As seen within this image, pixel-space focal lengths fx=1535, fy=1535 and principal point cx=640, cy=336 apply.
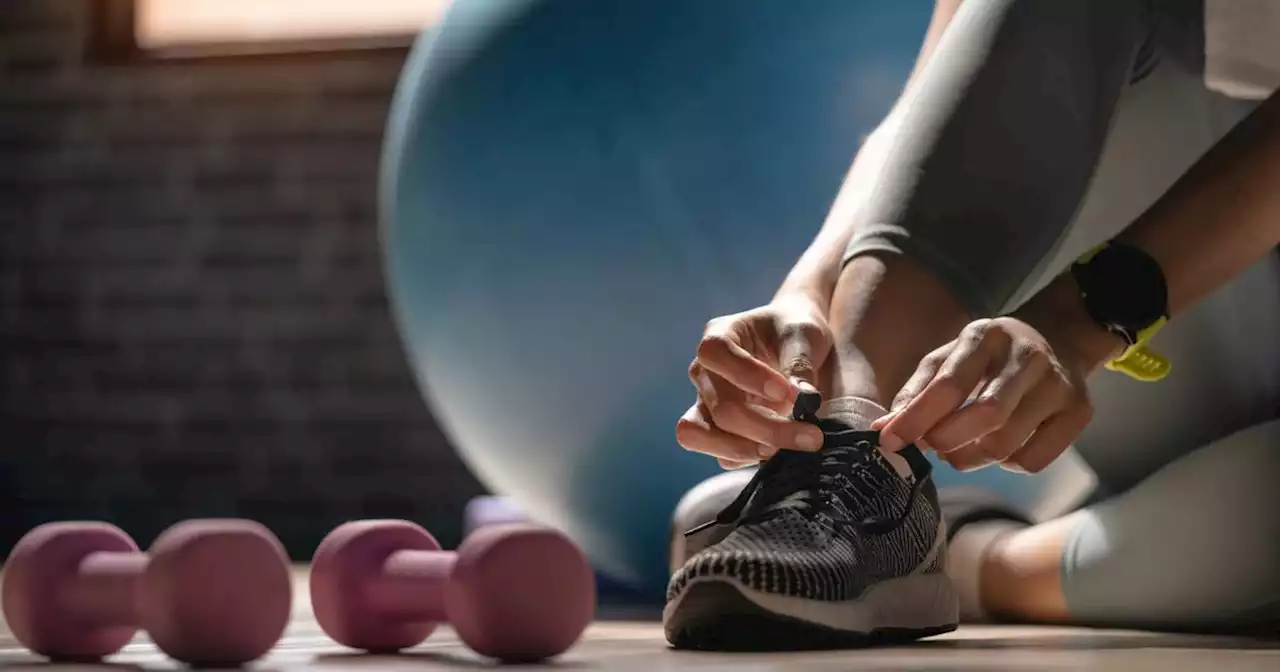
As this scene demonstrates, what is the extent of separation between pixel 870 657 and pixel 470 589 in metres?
0.23

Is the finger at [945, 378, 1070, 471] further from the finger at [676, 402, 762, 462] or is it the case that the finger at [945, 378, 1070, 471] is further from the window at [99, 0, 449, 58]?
the window at [99, 0, 449, 58]

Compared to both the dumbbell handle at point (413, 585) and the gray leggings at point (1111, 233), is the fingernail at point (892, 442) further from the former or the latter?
the dumbbell handle at point (413, 585)

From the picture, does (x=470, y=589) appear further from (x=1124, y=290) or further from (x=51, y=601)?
(x=1124, y=290)

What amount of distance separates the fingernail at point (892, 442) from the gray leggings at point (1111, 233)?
0.13 meters

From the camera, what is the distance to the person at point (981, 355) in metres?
0.88

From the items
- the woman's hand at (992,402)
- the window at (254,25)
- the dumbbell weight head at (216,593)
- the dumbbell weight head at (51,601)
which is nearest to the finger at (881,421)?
the woman's hand at (992,402)

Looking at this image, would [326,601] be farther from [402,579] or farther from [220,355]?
[220,355]

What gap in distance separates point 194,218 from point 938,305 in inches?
110

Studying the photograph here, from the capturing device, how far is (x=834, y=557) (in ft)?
2.92

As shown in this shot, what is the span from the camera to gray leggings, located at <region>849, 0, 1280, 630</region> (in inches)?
38.9

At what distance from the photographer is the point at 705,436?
3.11 ft

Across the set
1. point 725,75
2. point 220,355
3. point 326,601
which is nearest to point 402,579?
point 326,601

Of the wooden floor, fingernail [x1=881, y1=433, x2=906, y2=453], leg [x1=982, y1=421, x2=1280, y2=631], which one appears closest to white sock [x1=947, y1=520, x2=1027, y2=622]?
leg [x1=982, y1=421, x2=1280, y2=631]

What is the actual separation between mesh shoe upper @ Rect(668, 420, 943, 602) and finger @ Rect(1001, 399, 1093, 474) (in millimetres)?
91
